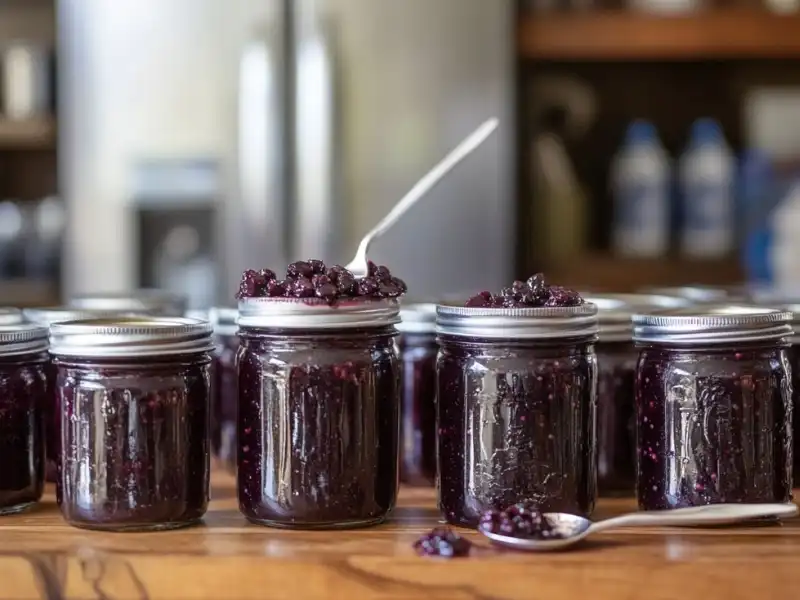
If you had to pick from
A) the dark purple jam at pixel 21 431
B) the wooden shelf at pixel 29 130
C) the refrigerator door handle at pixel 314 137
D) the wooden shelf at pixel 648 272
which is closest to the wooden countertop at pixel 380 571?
the dark purple jam at pixel 21 431

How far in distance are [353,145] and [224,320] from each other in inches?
51.6

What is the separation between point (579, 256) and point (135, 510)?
74.8 inches

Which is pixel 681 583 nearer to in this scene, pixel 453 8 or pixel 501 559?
pixel 501 559

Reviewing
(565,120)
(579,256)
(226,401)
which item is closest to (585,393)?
(226,401)

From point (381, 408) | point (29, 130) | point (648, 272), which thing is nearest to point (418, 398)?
point (381, 408)

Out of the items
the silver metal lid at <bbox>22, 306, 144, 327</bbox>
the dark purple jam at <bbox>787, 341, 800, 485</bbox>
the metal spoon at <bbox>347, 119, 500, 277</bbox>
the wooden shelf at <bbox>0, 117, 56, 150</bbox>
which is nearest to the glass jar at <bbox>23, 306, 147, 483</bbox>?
the silver metal lid at <bbox>22, 306, 144, 327</bbox>

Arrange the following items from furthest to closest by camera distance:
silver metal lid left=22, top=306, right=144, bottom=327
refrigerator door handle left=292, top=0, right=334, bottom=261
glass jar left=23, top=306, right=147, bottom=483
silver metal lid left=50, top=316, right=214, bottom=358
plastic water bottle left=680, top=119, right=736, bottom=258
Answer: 1. plastic water bottle left=680, top=119, right=736, bottom=258
2. refrigerator door handle left=292, top=0, right=334, bottom=261
3. silver metal lid left=22, top=306, right=144, bottom=327
4. glass jar left=23, top=306, right=147, bottom=483
5. silver metal lid left=50, top=316, right=214, bottom=358

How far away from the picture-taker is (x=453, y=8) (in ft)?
7.99

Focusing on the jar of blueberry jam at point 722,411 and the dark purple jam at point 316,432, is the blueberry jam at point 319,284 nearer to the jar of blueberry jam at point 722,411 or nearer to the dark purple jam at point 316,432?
the dark purple jam at point 316,432

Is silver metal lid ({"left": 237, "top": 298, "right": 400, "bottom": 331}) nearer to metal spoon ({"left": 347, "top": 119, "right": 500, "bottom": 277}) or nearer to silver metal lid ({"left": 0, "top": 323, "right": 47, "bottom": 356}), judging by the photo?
metal spoon ({"left": 347, "top": 119, "right": 500, "bottom": 277})

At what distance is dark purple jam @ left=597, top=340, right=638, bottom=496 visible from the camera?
1035 mm

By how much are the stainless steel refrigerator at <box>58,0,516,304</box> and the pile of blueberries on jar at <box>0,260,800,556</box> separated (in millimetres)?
1530

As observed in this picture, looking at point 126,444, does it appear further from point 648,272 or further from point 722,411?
point 648,272

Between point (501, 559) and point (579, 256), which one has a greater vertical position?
point (579, 256)
